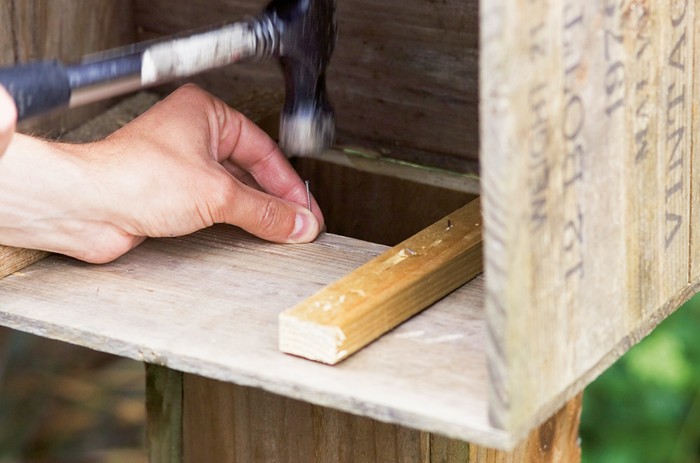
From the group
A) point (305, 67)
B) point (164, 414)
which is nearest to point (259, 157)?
point (305, 67)

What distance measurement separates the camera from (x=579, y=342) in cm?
89

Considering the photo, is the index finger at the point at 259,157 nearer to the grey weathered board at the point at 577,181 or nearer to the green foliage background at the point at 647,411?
the grey weathered board at the point at 577,181

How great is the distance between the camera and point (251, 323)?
1011mm

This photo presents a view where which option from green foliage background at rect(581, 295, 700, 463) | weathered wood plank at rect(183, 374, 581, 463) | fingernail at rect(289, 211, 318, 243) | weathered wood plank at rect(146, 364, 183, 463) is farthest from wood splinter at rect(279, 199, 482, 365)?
green foliage background at rect(581, 295, 700, 463)

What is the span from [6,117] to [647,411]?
159 cm

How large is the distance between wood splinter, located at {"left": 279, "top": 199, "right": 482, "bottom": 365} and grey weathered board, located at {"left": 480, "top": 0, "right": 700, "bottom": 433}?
16 cm

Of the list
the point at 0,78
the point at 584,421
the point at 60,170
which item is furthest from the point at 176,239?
the point at 584,421

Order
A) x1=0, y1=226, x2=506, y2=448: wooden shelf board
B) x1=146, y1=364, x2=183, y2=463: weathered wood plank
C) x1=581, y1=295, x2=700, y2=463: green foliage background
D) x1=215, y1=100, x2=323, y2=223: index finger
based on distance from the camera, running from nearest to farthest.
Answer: x1=0, y1=226, x2=506, y2=448: wooden shelf board < x1=215, y1=100, x2=323, y2=223: index finger < x1=146, y1=364, x2=183, y2=463: weathered wood plank < x1=581, y1=295, x2=700, y2=463: green foliage background

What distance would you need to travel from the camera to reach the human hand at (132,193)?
108cm

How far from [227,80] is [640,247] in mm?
970

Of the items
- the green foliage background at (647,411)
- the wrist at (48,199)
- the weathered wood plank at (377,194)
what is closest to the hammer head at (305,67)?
the wrist at (48,199)

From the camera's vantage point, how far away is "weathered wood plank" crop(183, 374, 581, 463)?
127 cm

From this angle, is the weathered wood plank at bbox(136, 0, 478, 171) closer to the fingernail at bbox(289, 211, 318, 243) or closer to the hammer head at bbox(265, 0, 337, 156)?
the hammer head at bbox(265, 0, 337, 156)

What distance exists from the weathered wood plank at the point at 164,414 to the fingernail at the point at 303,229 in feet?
1.34
